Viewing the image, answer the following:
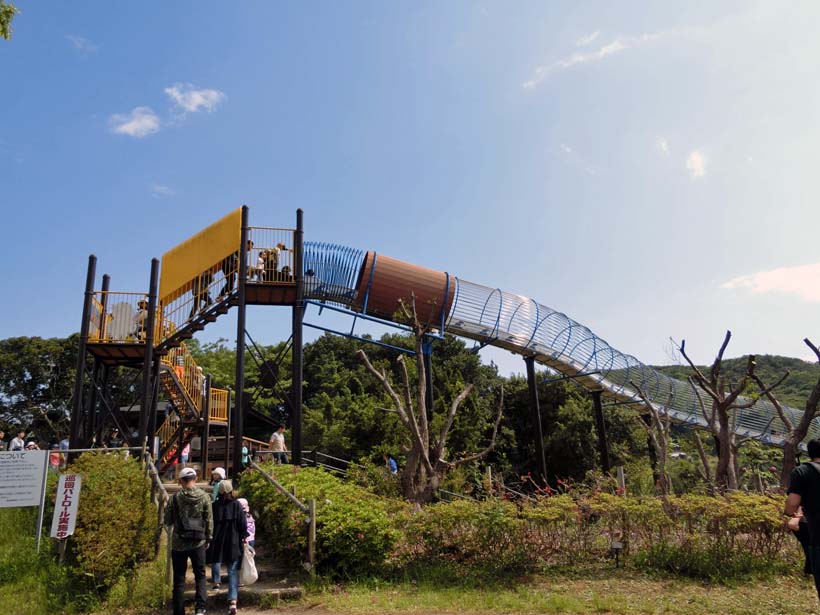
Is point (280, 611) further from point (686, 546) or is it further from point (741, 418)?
point (741, 418)

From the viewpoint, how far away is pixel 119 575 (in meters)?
7.25

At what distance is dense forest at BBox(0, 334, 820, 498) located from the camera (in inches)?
733

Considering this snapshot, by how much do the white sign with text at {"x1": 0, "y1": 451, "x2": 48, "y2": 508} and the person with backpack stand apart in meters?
2.93

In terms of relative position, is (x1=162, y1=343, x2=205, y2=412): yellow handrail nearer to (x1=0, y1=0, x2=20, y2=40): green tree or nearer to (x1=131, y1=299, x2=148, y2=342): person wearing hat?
(x1=131, y1=299, x2=148, y2=342): person wearing hat

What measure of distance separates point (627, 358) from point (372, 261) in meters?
10.3

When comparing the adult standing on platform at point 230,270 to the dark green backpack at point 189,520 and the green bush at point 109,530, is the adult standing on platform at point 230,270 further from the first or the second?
the dark green backpack at point 189,520

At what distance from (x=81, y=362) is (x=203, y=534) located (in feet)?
30.8

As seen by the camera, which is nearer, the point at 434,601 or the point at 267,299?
the point at 434,601

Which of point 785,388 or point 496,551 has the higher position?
point 785,388

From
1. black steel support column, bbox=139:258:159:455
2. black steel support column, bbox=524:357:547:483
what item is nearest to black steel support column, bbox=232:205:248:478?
black steel support column, bbox=139:258:159:455

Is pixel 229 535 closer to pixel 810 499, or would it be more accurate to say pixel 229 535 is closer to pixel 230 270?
pixel 810 499

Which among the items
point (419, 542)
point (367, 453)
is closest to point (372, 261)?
point (367, 453)

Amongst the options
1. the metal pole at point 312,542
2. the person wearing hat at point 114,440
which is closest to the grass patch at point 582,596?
the metal pole at point 312,542

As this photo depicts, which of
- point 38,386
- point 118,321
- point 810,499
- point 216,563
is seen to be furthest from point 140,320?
point 38,386
